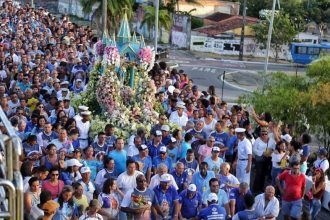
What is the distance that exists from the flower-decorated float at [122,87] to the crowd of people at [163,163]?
0.54 m

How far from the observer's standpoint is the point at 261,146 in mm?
11930

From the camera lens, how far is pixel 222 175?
961cm

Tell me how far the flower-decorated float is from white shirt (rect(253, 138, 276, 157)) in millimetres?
2641

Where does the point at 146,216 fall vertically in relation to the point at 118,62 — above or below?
below

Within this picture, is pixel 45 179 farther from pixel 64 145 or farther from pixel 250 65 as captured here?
pixel 250 65

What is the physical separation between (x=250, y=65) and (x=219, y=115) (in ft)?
111

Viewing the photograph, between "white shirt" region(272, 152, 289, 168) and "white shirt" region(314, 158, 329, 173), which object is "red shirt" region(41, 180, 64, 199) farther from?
"white shirt" region(314, 158, 329, 173)

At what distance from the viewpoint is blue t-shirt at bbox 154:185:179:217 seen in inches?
352

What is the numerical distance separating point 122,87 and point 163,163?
5023 mm

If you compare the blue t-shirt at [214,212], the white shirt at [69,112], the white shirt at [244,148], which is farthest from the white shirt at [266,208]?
the white shirt at [69,112]

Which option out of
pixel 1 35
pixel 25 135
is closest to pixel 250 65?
pixel 1 35

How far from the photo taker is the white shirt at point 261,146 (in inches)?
469

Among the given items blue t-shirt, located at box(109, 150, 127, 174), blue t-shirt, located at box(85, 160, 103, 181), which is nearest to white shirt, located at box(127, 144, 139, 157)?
blue t-shirt, located at box(109, 150, 127, 174)

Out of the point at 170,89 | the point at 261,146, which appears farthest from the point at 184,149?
the point at 170,89
